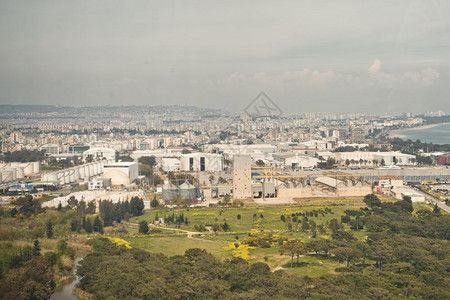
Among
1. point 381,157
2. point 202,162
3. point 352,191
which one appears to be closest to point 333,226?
point 352,191

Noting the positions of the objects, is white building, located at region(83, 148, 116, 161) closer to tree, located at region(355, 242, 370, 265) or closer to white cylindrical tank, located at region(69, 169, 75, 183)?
white cylindrical tank, located at region(69, 169, 75, 183)

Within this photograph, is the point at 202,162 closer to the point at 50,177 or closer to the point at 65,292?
the point at 50,177

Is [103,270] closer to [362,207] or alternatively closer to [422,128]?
[362,207]

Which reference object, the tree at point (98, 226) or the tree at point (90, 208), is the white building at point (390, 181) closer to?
the tree at point (90, 208)

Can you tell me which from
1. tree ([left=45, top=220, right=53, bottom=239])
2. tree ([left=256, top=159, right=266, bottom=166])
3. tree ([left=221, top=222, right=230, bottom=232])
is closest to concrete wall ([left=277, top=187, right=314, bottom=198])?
tree ([left=221, top=222, right=230, bottom=232])

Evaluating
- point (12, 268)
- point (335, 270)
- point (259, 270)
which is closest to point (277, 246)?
point (335, 270)

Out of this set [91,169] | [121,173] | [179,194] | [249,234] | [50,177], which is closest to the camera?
[249,234]

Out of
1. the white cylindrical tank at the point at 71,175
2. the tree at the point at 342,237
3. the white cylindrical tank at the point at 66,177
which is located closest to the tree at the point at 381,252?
the tree at the point at 342,237
